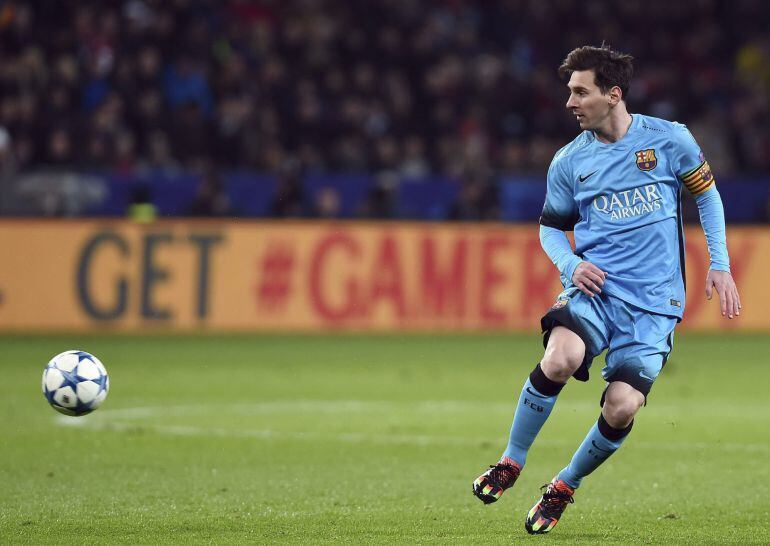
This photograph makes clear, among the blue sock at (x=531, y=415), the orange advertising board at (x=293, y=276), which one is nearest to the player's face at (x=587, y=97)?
the blue sock at (x=531, y=415)

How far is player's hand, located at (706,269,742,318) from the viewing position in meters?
6.23

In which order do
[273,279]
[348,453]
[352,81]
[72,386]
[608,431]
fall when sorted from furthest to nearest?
[352,81], [273,279], [348,453], [72,386], [608,431]

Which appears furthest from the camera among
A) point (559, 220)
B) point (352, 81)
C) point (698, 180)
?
point (352, 81)

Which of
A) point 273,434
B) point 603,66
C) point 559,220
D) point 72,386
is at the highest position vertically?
point 603,66

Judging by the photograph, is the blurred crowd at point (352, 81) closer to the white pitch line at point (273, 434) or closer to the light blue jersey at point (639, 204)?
the white pitch line at point (273, 434)

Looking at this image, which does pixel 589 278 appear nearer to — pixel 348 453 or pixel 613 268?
pixel 613 268

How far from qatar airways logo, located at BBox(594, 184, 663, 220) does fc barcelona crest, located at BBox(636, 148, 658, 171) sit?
0.09 meters

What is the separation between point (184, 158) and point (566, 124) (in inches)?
249

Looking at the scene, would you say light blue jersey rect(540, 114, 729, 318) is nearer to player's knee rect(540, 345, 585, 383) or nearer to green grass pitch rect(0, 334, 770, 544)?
player's knee rect(540, 345, 585, 383)

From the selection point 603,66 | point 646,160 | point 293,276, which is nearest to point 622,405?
point 646,160

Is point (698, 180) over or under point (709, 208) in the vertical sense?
over

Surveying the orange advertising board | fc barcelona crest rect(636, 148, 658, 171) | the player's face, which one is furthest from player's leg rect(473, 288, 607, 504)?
the orange advertising board

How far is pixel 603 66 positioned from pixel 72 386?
3.34 metres

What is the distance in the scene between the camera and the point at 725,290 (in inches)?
247
